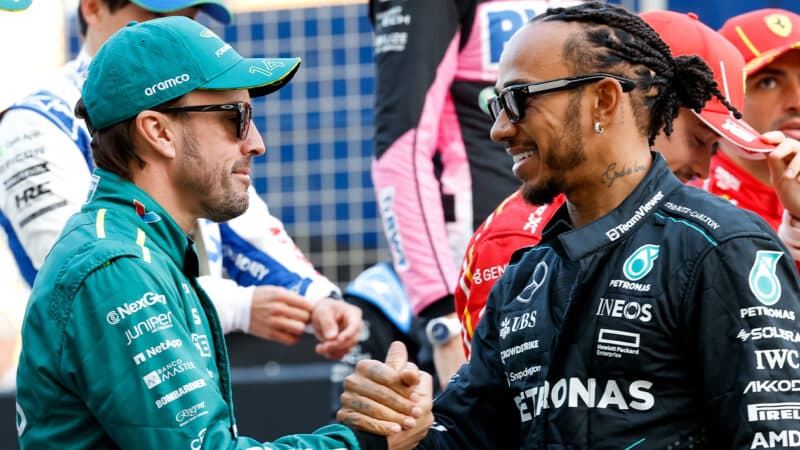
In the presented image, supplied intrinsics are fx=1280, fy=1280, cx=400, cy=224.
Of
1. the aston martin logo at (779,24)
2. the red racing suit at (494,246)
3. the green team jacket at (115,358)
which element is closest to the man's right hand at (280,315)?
the red racing suit at (494,246)

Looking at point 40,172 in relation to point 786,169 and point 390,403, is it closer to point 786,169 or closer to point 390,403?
point 390,403

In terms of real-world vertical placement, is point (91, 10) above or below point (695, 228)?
above

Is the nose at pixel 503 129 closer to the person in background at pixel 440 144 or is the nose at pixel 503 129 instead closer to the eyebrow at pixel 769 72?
the person in background at pixel 440 144

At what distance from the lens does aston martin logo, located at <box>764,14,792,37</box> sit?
4.69 metres

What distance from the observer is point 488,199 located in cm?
457

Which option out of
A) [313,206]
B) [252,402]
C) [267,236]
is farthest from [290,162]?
[267,236]

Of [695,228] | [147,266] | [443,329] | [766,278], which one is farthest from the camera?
[443,329]

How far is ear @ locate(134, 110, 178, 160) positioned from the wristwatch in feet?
5.28

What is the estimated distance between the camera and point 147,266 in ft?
9.21

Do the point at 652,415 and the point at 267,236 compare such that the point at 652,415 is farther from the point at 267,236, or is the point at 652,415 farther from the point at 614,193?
the point at 267,236

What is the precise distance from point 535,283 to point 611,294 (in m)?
0.31

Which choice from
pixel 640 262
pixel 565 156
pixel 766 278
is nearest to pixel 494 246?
pixel 565 156

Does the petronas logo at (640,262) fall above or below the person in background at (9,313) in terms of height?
above

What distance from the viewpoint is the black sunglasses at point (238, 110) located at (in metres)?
3.12
